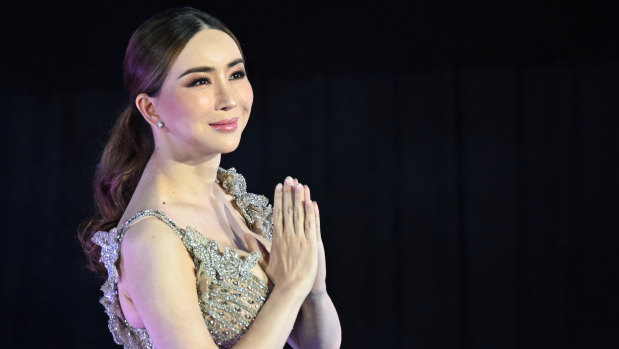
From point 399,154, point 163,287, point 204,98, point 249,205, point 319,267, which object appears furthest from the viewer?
point 399,154

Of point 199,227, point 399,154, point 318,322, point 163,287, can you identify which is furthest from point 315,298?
point 399,154

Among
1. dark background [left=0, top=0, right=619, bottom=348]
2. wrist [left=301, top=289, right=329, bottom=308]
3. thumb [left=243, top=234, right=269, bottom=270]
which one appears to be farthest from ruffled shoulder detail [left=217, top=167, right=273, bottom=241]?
dark background [left=0, top=0, right=619, bottom=348]

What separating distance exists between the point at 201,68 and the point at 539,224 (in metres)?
2.13

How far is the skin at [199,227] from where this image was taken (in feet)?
4.83

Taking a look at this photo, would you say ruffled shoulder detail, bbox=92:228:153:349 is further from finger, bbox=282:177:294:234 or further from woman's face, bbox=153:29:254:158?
finger, bbox=282:177:294:234

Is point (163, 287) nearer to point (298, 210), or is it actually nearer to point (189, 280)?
point (189, 280)

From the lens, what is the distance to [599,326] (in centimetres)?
329

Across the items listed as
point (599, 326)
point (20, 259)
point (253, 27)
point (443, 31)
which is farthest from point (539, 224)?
point (20, 259)

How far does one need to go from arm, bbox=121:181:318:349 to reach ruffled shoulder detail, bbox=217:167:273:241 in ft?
0.77

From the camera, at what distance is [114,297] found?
1.67 m

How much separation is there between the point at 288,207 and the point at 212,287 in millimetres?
234

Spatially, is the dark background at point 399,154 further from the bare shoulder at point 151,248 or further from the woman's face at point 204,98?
the bare shoulder at point 151,248

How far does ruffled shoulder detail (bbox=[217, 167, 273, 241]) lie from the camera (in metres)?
1.93

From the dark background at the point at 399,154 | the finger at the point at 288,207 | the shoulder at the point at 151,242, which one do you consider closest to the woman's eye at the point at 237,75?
the finger at the point at 288,207
